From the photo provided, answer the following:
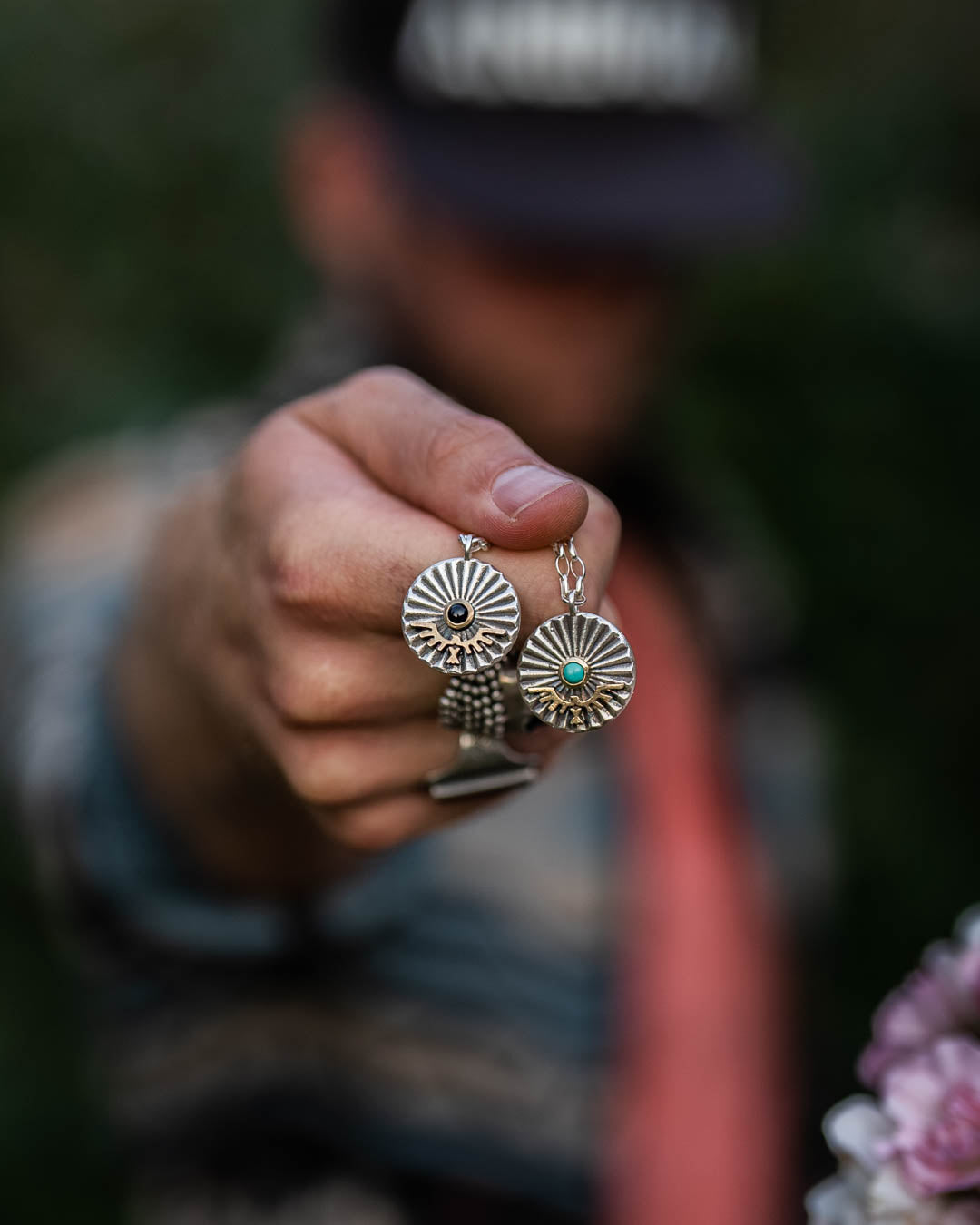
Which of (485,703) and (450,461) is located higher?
(450,461)

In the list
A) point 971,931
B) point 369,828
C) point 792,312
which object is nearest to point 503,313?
point 369,828

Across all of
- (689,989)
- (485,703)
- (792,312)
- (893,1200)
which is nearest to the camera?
(893,1200)

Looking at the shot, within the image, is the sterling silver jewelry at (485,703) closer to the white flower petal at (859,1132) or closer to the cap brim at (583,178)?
the white flower petal at (859,1132)

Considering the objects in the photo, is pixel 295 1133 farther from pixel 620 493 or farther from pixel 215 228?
pixel 215 228

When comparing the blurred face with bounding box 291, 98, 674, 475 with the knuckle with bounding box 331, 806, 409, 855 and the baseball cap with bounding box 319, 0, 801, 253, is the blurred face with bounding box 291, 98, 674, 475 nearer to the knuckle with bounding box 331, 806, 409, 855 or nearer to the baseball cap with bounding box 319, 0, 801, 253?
the baseball cap with bounding box 319, 0, 801, 253

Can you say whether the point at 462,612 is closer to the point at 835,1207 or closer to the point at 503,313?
the point at 835,1207
